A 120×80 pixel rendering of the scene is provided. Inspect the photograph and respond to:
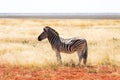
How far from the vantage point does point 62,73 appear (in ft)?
47.0

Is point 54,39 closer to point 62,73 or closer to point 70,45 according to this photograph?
point 70,45

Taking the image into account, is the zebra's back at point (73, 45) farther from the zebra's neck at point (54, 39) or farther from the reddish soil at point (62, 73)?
the reddish soil at point (62, 73)

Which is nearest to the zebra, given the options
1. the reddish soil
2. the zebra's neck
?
the zebra's neck

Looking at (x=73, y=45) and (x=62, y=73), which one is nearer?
(x=62, y=73)

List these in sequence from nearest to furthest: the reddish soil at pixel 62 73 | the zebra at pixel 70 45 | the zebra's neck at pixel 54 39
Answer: the reddish soil at pixel 62 73
the zebra at pixel 70 45
the zebra's neck at pixel 54 39

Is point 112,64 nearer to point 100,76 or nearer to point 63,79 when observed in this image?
point 100,76

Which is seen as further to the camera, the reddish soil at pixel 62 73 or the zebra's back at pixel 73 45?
the zebra's back at pixel 73 45

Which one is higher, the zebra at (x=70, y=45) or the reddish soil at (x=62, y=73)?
the zebra at (x=70, y=45)

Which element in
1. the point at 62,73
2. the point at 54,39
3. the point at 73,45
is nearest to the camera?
the point at 62,73

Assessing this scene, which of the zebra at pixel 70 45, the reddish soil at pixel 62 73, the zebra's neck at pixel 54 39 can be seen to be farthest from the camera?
the zebra's neck at pixel 54 39

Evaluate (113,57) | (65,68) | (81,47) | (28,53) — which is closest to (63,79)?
(65,68)

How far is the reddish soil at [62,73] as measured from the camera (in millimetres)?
13357

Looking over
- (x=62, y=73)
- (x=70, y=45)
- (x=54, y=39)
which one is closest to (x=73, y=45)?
(x=70, y=45)

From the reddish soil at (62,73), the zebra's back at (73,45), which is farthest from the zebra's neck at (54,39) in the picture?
the reddish soil at (62,73)
